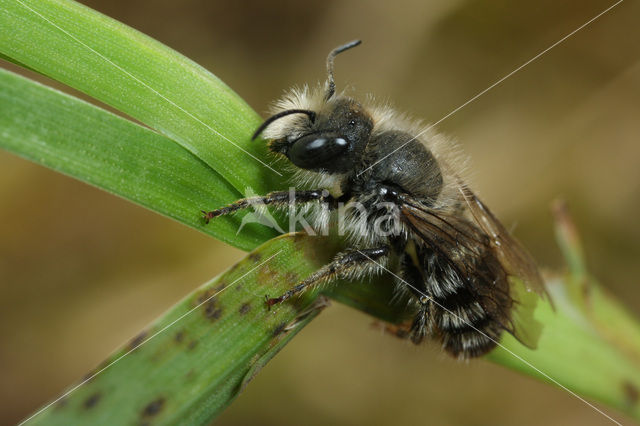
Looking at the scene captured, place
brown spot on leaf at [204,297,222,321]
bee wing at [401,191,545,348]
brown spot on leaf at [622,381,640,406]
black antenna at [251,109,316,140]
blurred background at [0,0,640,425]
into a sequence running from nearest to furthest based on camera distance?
brown spot on leaf at [204,297,222,321] → black antenna at [251,109,316,140] → bee wing at [401,191,545,348] → brown spot on leaf at [622,381,640,406] → blurred background at [0,0,640,425]

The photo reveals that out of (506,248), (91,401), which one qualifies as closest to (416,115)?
(506,248)

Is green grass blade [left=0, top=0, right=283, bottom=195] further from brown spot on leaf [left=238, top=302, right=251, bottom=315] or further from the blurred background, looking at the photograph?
the blurred background

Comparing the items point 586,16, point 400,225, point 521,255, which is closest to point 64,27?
point 400,225

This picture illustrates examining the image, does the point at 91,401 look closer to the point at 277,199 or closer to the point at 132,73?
the point at 277,199

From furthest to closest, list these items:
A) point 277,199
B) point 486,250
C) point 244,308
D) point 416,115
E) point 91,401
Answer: point 416,115
point 486,250
point 277,199
point 244,308
point 91,401

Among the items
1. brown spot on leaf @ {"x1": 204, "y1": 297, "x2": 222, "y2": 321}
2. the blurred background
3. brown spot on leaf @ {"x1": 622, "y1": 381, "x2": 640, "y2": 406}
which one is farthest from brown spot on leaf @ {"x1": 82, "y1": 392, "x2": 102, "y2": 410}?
the blurred background
